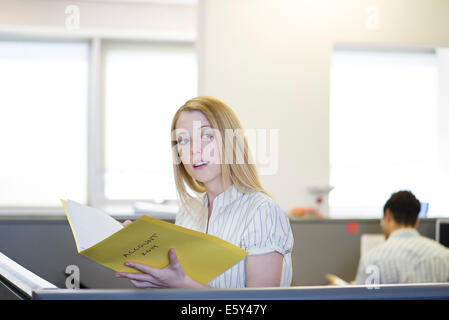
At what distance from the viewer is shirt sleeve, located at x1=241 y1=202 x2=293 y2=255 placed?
993 mm

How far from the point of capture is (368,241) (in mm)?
2223

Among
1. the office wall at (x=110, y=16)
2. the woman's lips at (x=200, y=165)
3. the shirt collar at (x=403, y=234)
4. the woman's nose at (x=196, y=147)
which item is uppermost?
the office wall at (x=110, y=16)

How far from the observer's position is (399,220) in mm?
1996

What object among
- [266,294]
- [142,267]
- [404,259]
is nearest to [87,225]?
[142,267]

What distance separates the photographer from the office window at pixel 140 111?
4.87 m

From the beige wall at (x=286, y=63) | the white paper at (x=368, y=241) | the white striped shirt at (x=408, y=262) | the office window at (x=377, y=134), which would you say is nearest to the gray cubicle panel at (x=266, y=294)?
the white striped shirt at (x=408, y=262)

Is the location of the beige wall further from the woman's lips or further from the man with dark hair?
the woman's lips

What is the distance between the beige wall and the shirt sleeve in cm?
239

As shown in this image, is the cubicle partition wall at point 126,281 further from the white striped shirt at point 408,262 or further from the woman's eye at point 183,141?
the woman's eye at point 183,141

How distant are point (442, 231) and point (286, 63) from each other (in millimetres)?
1738

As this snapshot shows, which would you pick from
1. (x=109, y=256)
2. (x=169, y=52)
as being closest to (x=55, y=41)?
(x=169, y=52)

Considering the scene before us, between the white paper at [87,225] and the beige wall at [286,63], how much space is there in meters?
2.45

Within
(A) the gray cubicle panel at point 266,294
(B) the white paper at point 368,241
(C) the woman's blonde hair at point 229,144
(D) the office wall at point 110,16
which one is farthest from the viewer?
(D) the office wall at point 110,16
